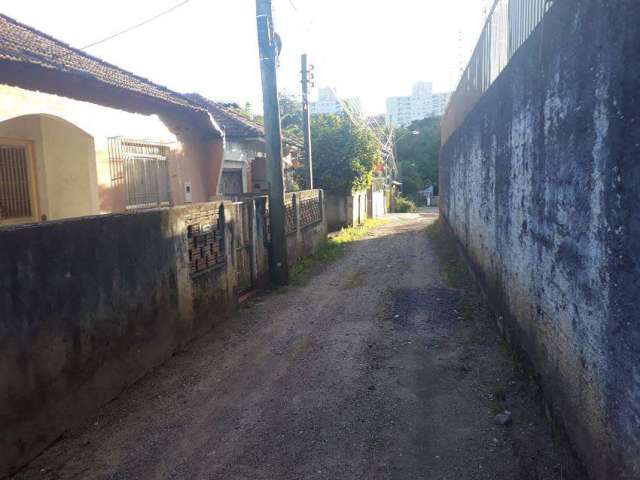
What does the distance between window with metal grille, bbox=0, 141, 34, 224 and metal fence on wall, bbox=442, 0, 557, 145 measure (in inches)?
278

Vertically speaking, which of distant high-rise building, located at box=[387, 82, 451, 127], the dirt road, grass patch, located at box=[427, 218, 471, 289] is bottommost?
the dirt road

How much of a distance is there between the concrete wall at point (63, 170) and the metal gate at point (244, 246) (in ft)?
8.55

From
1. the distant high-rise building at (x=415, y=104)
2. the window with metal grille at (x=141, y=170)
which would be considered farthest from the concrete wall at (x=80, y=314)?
the distant high-rise building at (x=415, y=104)

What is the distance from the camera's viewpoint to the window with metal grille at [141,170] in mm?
8938

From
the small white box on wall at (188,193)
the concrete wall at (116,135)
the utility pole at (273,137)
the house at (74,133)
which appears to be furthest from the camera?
the small white box on wall at (188,193)

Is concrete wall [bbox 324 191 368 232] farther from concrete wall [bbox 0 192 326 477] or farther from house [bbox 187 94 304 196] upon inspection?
concrete wall [bbox 0 192 326 477]

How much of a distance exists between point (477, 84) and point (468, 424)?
6.07 m

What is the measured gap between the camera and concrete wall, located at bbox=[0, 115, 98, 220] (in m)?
8.20

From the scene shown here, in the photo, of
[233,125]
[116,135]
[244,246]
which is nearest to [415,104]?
[233,125]

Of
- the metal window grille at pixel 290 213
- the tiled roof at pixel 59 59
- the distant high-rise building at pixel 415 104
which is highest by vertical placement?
the distant high-rise building at pixel 415 104

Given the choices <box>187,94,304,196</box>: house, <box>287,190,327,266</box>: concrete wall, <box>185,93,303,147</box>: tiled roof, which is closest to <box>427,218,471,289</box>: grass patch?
<box>287,190,327,266</box>: concrete wall

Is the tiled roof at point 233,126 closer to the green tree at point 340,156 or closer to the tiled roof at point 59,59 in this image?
the tiled roof at point 59,59

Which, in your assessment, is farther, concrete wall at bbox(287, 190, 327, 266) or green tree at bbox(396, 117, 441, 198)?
green tree at bbox(396, 117, 441, 198)

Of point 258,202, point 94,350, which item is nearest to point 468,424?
point 94,350
